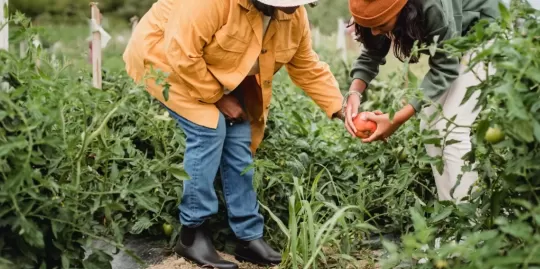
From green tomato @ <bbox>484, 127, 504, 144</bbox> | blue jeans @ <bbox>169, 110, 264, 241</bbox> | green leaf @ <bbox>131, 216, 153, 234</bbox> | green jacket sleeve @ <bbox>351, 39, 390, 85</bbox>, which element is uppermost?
green tomato @ <bbox>484, 127, 504, 144</bbox>

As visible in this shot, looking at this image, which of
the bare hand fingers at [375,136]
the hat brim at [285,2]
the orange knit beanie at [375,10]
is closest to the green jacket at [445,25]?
the orange knit beanie at [375,10]

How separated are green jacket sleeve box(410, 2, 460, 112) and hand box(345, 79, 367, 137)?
0.37 meters

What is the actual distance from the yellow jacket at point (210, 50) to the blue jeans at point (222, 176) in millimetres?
71

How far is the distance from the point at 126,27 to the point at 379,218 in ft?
21.7

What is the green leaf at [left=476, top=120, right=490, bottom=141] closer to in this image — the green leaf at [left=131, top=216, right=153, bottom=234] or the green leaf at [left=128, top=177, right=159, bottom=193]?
the green leaf at [left=128, top=177, right=159, bottom=193]

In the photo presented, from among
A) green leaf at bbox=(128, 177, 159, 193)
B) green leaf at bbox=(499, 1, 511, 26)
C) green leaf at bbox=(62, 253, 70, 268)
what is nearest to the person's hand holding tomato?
green leaf at bbox=(499, 1, 511, 26)

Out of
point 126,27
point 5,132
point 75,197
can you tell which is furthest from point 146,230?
point 126,27

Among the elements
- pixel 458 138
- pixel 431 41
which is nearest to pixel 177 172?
pixel 431 41

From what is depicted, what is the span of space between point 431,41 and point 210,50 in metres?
0.86

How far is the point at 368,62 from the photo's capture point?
11.6ft

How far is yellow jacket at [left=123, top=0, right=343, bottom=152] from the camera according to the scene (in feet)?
10.1

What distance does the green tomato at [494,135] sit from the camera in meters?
2.20

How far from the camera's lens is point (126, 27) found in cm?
955

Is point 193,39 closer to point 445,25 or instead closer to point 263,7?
point 263,7
